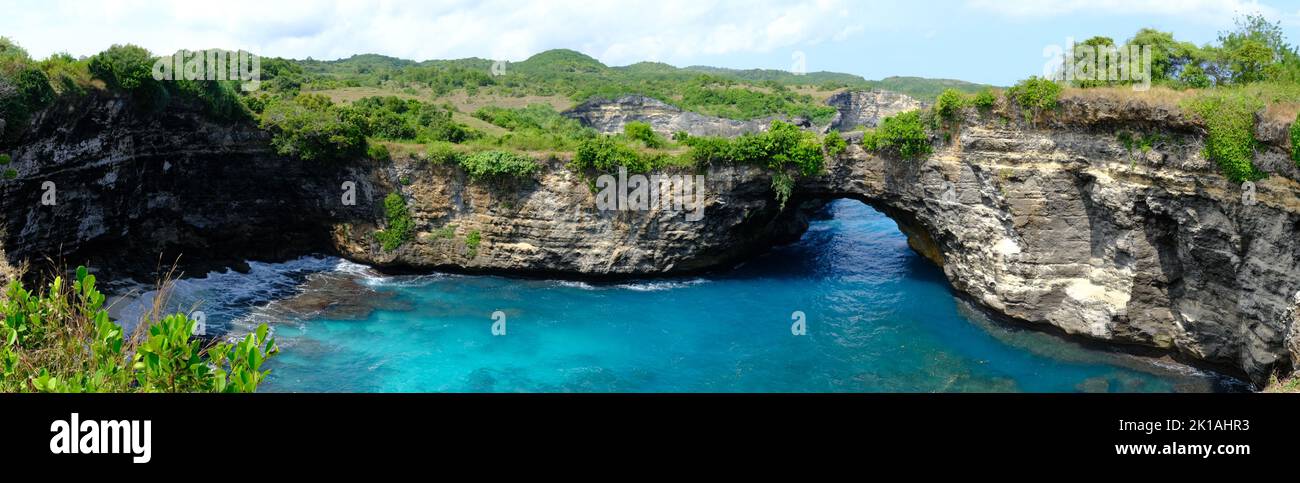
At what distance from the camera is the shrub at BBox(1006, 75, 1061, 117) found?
2438 cm

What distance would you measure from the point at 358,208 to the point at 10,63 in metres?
13.1

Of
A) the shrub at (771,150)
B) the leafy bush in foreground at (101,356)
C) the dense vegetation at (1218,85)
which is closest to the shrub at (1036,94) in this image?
the dense vegetation at (1218,85)

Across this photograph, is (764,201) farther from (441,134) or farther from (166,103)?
(166,103)

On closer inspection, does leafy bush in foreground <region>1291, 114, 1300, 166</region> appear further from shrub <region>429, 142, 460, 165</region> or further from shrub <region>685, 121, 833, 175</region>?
shrub <region>429, 142, 460, 165</region>

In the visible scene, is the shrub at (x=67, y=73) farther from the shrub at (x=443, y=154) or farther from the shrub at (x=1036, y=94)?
the shrub at (x=1036, y=94)

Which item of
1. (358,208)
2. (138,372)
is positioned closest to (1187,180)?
(138,372)

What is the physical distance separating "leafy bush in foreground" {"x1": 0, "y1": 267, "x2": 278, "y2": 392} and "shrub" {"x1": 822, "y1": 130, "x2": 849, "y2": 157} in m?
25.9

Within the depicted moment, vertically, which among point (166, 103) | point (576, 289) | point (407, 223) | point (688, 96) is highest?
point (688, 96)

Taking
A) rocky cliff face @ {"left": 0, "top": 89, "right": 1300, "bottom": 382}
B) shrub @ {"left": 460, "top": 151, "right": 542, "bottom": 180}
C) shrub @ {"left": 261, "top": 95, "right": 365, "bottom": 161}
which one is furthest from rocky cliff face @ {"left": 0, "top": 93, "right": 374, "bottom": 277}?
shrub @ {"left": 460, "top": 151, "right": 542, "bottom": 180}

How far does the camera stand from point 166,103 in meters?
30.3

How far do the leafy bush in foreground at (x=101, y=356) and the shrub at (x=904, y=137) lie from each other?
25253 millimetres

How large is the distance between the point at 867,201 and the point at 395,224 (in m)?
21.1

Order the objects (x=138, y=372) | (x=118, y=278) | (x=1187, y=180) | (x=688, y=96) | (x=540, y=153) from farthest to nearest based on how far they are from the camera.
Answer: (x=688, y=96) → (x=540, y=153) → (x=118, y=278) → (x=1187, y=180) → (x=138, y=372)

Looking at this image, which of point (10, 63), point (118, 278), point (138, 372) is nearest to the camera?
point (138, 372)
